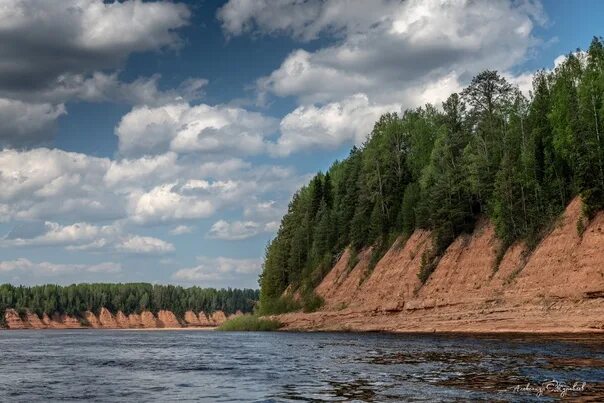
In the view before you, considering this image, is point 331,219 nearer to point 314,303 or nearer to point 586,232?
point 314,303

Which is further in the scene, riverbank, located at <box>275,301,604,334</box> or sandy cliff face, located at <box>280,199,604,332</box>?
sandy cliff face, located at <box>280,199,604,332</box>

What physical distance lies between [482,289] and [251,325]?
58955 millimetres

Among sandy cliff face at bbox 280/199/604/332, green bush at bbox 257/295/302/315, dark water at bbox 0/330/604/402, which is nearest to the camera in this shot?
dark water at bbox 0/330/604/402

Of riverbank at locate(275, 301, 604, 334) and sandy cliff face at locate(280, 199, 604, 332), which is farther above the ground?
sandy cliff face at locate(280, 199, 604, 332)

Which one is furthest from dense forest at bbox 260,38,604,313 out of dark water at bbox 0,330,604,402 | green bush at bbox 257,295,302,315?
dark water at bbox 0,330,604,402

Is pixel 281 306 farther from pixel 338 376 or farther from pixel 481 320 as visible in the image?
pixel 338 376

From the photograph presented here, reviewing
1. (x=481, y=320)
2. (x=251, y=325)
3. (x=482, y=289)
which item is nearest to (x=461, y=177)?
(x=482, y=289)

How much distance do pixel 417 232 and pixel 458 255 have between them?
1365 centimetres

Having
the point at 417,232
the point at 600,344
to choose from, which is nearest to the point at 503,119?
the point at 417,232

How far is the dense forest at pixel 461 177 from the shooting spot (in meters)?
66.8

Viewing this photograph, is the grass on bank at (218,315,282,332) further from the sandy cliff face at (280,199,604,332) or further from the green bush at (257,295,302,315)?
the sandy cliff face at (280,199,604,332)

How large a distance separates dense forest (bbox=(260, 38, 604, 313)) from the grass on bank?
4633mm

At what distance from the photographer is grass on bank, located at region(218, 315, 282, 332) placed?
361 feet

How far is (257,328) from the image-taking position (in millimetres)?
114250
